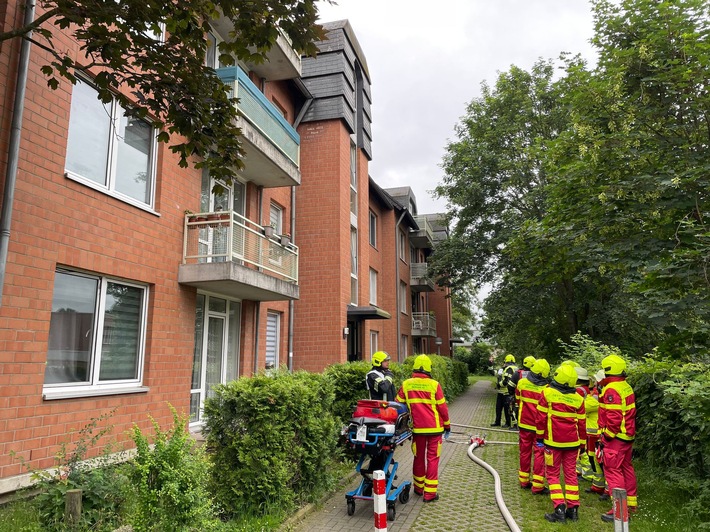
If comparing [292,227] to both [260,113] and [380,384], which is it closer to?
[260,113]

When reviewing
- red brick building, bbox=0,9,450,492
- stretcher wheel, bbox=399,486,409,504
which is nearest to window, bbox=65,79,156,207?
red brick building, bbox=0,9,450,492

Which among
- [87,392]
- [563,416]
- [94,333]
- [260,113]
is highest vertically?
[260,113]

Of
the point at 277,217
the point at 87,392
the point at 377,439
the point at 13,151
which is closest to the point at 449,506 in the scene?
the point at 377,439

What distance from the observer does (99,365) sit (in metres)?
7.04

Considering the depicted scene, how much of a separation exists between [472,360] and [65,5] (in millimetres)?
48411

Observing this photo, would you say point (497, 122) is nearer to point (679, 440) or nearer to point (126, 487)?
point (679, 440)

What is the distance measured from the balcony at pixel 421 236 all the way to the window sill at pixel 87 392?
23.3 m

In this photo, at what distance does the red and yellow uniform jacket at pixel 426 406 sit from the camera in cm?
631

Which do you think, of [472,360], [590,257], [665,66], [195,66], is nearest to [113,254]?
[195,66]

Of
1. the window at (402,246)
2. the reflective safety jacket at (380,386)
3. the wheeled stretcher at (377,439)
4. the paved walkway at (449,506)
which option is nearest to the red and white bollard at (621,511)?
the paved walkway at (449,506)

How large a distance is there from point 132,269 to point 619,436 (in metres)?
7.33

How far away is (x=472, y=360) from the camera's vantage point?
160 ft

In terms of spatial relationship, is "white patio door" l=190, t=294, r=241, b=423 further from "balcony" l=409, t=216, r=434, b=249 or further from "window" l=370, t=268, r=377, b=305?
"balcony" l=409, t=216, r=434, b=249

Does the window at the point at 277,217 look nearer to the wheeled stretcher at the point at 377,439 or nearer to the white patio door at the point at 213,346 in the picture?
the white patio door at the point at 213,346
